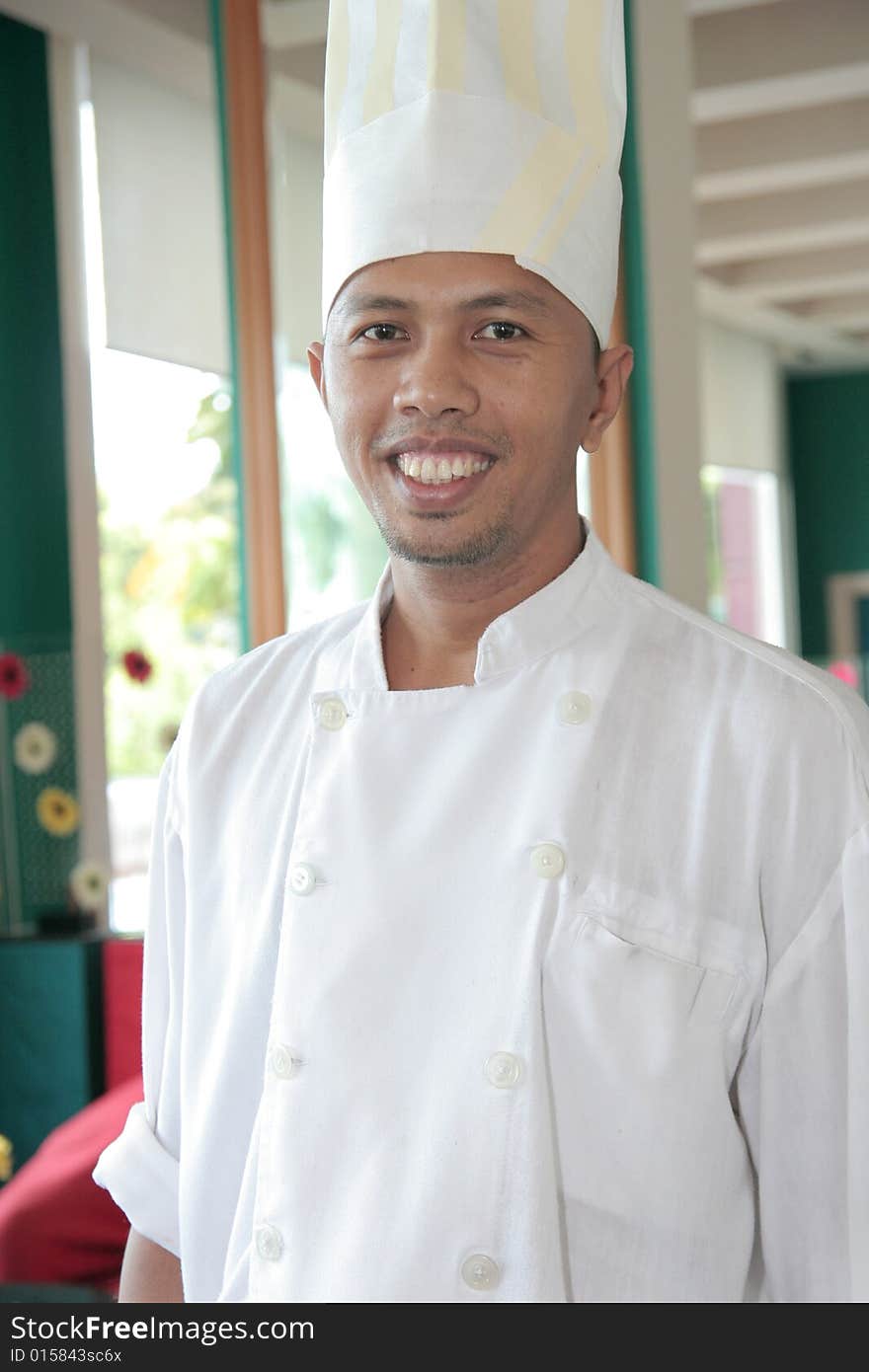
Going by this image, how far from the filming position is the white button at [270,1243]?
3.51 ft

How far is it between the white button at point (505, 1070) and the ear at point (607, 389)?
0.43 metres

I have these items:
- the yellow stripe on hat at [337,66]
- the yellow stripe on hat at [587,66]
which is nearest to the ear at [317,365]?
the yellow stripe on hat at [337,66]

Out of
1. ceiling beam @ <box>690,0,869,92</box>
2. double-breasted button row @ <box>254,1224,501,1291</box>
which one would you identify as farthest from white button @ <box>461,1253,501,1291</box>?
ceiling beam @ <box>690,0,869,92</box>

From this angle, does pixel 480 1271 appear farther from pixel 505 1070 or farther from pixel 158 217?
pixel 158 217

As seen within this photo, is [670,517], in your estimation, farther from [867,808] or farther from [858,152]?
[858,152]

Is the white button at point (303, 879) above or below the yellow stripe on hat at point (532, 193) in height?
below

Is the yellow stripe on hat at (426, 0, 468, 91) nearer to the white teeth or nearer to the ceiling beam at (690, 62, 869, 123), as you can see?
the white teeth

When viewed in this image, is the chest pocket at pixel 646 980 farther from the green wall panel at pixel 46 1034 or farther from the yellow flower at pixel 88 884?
the yellow flower at pixel 88 884

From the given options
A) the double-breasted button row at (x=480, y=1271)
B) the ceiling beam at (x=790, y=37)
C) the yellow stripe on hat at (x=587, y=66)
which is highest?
the ceiling beam at (x=790, y=37)

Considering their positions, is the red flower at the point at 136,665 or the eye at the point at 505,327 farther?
the red flower at the point at 136,665

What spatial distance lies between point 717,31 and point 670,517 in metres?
2.02

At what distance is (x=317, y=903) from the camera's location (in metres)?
1.11

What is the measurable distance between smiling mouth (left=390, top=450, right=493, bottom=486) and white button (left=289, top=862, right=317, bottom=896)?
271mm
